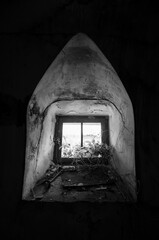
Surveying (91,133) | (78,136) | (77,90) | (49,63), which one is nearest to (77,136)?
(78,136)

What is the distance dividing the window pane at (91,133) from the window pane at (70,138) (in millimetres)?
84

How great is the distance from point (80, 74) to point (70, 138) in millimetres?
949

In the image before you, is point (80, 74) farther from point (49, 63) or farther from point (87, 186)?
point (87, 186)

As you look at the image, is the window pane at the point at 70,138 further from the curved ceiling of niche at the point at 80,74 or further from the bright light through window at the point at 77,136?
the curved ceiling of niche at the point at 80,74

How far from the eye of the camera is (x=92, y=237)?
811 millimetres

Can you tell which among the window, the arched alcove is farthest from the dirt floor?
the window

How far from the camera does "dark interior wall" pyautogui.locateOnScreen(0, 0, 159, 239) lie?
0.81m

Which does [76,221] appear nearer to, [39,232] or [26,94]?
[39,232]

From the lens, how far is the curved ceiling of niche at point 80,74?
3.11ft

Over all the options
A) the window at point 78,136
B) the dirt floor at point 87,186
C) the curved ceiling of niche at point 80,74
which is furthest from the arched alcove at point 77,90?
the window at point 78,136

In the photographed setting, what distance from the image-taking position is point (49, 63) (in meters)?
0.91

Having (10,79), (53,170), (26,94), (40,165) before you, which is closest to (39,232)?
(40,165)

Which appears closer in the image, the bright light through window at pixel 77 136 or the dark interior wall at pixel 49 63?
the dark interior wall at pixel 49 63

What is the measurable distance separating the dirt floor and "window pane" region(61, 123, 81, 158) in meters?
0.24
